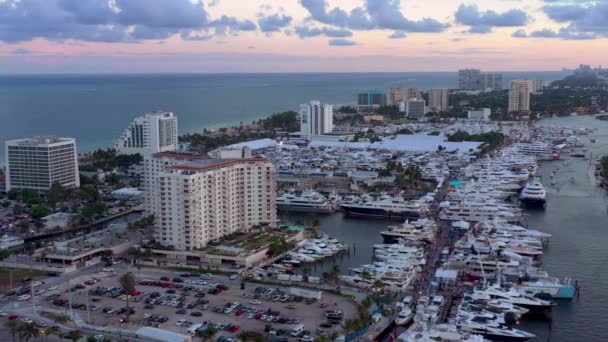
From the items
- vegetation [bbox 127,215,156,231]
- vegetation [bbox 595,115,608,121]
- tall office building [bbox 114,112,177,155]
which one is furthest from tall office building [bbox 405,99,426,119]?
vegetation [bbox 127,215,156,231]

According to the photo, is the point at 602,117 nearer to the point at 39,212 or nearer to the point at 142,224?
the point at 142,224

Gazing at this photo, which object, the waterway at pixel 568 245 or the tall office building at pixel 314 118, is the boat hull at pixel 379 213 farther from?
the tall office building at pixel 314 118

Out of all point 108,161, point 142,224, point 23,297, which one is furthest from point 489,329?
point 108,161

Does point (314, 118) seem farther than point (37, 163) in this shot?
Yes

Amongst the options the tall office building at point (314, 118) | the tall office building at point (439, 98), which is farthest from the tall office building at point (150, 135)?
the tall office building at point (439, 98)

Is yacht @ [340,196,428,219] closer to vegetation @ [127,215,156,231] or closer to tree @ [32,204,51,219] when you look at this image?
vegetation @ [127,215,156,231]

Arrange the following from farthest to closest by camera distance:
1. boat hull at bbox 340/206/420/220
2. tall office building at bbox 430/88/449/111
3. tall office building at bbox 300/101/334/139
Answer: tall office building at bbox 430/88/449/111 → tall office building at bbox 300/101/334/139 → boat hull at bbox 340/206/420/220
